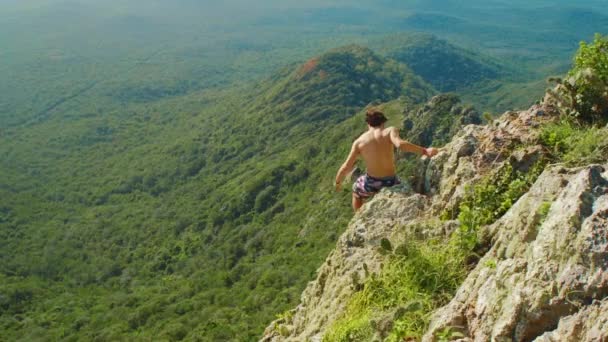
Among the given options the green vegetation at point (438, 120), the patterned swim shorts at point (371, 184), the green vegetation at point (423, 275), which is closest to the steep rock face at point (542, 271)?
the green vegetation at point (423, 275)

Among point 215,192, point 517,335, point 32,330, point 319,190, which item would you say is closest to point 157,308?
point 32,330

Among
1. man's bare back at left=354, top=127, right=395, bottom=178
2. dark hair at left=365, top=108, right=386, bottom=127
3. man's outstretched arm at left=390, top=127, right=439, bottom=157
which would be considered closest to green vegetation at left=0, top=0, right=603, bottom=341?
man's bare back at left=354, top=127, right=395, bottom=178

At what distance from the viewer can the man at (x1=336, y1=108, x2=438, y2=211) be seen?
39.8 feet

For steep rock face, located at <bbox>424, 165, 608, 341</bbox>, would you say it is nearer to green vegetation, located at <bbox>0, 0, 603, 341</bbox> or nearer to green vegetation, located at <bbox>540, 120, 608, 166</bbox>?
green vegetation, located at <bbox>540, 120, 608, 166</bbox>

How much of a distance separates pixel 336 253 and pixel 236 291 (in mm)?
80970

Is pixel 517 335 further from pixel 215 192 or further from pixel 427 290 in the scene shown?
pixel 215 192

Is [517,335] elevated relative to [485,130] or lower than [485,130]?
lower

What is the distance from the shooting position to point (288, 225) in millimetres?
111188

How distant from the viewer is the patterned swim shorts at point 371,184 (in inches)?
499

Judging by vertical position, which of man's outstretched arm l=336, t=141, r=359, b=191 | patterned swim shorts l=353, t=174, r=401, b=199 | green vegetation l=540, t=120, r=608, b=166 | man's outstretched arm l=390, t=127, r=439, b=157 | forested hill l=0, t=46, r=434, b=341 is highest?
green vegetation l=540, t=120, r=608, b=166

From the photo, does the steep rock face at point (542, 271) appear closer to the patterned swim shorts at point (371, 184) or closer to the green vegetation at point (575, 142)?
the green vegetation at point (575, 142)

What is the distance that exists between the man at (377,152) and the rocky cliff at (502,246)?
621 mm

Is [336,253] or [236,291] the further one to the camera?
[236,291]

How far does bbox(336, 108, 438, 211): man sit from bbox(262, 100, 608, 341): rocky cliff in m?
0.62
